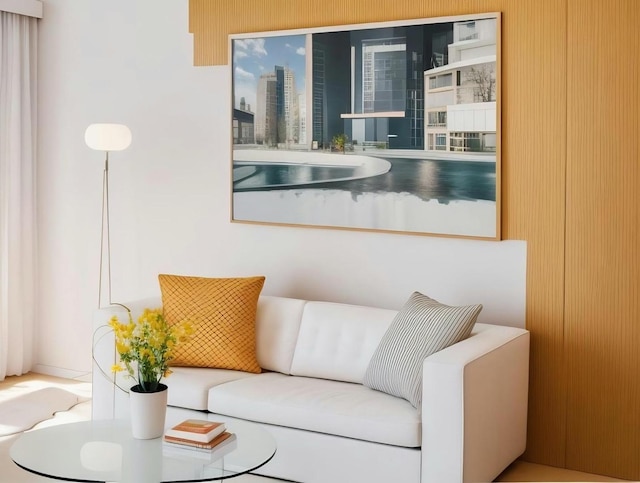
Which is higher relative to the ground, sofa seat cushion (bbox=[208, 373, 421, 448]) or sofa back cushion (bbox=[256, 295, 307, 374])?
sofa back cushion (bbox=[256, 295, 307, 374])

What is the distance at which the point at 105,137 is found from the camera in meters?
5.20

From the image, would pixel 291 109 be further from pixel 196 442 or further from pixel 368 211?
pixel 196 442

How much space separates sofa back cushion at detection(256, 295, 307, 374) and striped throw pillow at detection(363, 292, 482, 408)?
1.85 ft

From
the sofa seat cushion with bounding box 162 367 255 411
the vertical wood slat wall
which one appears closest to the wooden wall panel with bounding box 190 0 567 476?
the vertical wood slat wall

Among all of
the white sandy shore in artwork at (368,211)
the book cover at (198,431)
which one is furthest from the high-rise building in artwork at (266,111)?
the book cover at (198,431)

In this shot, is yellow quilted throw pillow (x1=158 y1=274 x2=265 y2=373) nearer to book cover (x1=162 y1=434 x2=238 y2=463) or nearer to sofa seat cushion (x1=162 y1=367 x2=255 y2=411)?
sofa seat cushion (x1=162 y1=367 x2=255 y2=411)

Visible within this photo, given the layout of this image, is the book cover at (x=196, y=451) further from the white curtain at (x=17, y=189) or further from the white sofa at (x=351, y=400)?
the white curtain at (x=17, y=189)

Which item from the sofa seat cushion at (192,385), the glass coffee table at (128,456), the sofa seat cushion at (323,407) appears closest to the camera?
the glass coffee table at (128,456)

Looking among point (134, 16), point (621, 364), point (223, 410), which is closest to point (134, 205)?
point (134, 16)

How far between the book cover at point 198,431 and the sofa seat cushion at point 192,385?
826 mm

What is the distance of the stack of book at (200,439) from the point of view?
3.25 meters

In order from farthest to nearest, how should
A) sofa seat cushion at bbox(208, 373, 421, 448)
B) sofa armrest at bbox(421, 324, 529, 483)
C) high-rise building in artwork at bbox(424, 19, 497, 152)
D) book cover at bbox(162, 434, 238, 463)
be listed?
high-rise building in artwork at bbox(424, 19, 497, 152)
sofa seat cushion at bbox(208, 373, 421, 448)
sofa armrest at bbox(421, 324, 529, 483)
book cover at bbox(162, 434, 238, 463)

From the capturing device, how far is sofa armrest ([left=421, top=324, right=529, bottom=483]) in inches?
140

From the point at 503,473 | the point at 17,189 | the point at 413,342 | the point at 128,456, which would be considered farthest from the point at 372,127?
the point at 17,189
